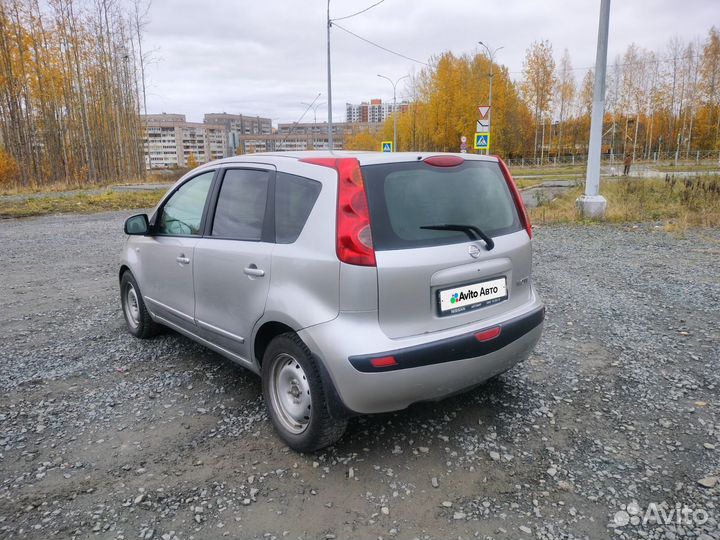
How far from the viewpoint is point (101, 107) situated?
3259 centimetres

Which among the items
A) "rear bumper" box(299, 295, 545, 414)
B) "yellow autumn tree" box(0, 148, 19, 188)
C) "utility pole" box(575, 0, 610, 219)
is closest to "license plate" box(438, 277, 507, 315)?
"rear bumper" box(299, 295, 545, 414)

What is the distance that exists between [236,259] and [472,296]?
1445 mm

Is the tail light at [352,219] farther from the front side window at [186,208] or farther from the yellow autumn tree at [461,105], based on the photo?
the yellow autumn tree at [461,105]

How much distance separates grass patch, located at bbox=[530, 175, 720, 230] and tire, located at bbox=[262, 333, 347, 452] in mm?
10011

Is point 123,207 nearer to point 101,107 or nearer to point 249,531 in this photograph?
point 249,531

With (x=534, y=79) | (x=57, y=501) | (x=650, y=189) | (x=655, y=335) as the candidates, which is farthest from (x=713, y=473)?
(x=534, y=79)

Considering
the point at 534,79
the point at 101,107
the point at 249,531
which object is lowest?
the point at 249,531

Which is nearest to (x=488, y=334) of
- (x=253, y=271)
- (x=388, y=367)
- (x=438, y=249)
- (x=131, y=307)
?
Result: (x=438, y=249)

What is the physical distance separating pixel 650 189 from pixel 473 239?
14633mm

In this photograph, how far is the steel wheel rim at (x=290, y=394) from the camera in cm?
271

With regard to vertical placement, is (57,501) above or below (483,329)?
below

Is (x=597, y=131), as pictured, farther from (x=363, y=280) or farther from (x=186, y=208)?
(x=363, y=280)

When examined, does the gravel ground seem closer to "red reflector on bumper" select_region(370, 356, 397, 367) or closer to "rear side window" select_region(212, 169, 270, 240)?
"red reflector on bumper" select_region(370, 356, 397, 367)

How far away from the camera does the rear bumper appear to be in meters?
2.37
